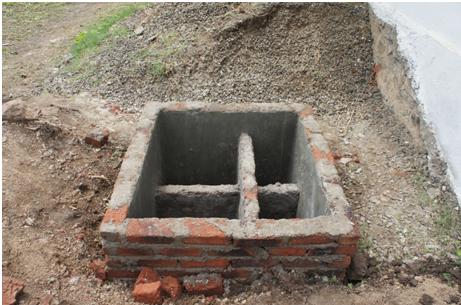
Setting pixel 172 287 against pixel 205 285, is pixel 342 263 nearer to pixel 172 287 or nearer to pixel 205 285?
pixel 205 285

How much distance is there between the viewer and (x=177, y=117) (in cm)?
401

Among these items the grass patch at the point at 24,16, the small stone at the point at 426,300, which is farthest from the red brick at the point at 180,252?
the grass patch at the point at 24,16

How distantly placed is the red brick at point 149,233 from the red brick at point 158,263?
6.8 inches

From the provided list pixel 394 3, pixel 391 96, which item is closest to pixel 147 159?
pixel 391 96

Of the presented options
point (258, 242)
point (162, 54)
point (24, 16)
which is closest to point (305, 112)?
point (258, 242)

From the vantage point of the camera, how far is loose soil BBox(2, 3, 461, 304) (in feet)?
9.69

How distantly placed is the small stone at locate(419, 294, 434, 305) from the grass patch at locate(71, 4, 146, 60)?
504cm

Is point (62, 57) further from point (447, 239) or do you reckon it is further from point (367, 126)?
point (447, 239)

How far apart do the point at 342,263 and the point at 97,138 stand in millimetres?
2636

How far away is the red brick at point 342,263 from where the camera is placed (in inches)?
113

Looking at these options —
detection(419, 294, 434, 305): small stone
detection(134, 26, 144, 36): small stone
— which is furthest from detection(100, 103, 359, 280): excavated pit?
detection(134, 26, 144, 36): small stone

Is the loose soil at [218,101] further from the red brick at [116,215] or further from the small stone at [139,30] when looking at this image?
the red brick at [116,215]

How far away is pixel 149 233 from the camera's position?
271 cm

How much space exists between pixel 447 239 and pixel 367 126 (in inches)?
69.1
